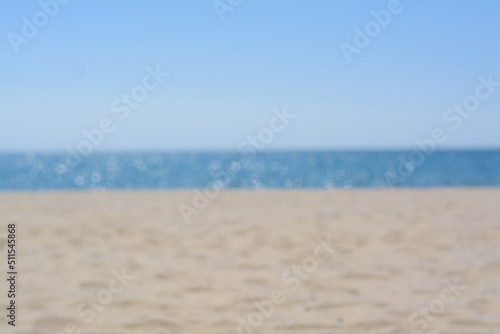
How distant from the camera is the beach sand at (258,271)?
3.88 metres

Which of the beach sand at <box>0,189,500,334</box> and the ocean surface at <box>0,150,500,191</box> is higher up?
the beach sand at <box>0,189,500,334</box>

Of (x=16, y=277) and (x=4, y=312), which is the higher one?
(x=4, y=312)

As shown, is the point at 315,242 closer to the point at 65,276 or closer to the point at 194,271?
the point at 194,271

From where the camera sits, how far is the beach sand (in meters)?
3.88

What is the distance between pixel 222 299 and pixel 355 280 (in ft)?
4.44

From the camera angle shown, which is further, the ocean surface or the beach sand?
the ocean surface

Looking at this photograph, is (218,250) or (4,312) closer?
(4,312)

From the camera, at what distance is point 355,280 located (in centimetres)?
496

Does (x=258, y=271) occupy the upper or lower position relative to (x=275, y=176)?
upper

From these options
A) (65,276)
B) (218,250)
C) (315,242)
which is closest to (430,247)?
(315,242)

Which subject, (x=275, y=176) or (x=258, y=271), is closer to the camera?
(x=258, y=271)

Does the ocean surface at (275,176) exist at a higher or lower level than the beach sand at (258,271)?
lower

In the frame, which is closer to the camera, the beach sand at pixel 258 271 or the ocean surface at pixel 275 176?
the beach sand at pixel 258 271

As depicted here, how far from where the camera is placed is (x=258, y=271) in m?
5.35
